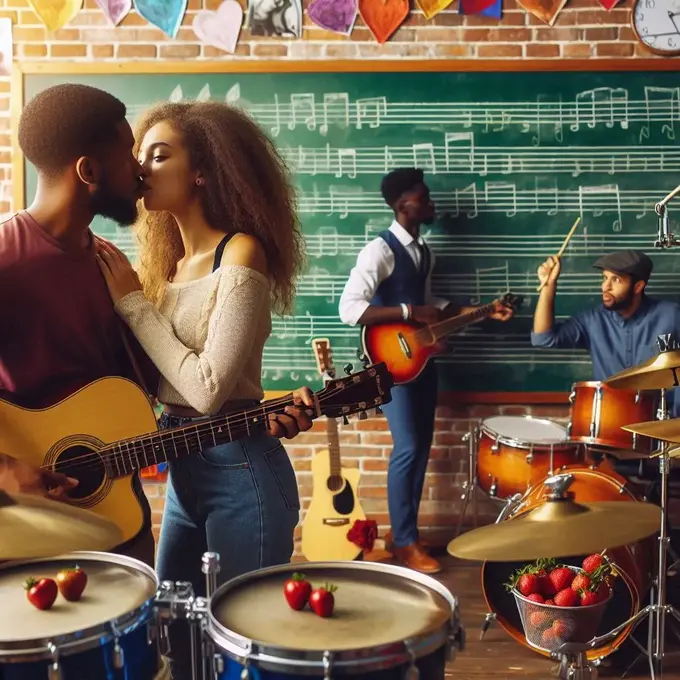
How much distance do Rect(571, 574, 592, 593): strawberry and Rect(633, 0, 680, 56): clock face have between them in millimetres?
2462

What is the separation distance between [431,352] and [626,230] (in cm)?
110

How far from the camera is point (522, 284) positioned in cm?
387

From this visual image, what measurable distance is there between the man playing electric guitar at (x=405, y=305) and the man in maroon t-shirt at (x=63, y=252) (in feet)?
6.27

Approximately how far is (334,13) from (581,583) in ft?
8.70

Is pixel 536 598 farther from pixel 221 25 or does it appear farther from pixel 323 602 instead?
pixel 221 25

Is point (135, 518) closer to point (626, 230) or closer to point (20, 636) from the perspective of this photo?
point (20, 636)

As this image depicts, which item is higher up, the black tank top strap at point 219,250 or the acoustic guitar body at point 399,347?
the black tank top strap at point 219,250

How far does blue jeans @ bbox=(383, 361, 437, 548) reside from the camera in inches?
144

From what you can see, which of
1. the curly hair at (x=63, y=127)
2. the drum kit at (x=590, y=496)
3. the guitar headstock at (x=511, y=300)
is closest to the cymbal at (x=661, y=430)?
the drum kit at (x=590, y=496)

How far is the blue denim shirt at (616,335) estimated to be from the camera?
3527mm

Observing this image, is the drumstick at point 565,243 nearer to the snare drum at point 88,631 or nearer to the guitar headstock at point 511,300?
the guitar headstock at point 511,300

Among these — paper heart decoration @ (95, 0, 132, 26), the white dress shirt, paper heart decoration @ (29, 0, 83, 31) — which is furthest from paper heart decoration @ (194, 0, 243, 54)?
the white dress shirt

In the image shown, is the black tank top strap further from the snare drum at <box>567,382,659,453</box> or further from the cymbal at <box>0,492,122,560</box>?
the snare drum at <box>567,382,659,453</box>

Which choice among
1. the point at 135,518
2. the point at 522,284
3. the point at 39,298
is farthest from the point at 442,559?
the point at 39,298
